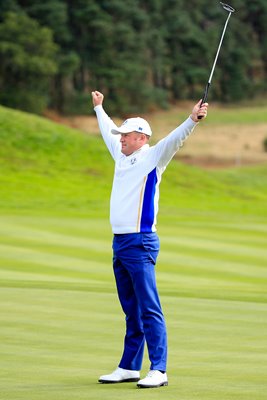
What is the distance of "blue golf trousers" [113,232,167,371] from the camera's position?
8180 mm

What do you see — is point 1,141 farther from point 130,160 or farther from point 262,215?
point 130,160

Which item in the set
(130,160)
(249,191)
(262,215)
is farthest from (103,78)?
(130,160)

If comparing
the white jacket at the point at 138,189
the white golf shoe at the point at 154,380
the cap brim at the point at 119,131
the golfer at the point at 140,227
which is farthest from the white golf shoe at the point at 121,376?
the cap brim at the point at 119,131

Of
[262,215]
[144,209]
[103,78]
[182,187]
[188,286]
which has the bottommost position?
[144,209]

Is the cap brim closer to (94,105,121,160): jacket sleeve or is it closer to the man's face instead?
the man's face

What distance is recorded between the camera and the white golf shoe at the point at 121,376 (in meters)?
8.29

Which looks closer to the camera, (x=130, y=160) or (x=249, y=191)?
(x=130, y=160)

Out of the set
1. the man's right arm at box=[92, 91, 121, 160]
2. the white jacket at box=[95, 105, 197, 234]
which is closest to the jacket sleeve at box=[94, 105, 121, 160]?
the man's right arm at box=[92, 91, 121, 160]

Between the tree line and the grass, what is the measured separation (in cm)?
3875

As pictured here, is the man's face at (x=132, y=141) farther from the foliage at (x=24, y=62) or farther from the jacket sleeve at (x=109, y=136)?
the foliage at (x=24, y=62)

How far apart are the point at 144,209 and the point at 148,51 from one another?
89.0 meters

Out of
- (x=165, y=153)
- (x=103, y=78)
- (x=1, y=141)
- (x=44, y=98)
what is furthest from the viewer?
(x=103, y=78)

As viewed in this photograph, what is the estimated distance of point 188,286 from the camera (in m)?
16.3

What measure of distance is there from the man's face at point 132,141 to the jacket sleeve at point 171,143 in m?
0.17
